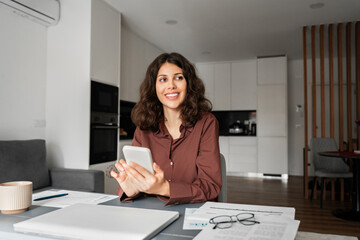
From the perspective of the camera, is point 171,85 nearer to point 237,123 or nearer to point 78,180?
point 78,180

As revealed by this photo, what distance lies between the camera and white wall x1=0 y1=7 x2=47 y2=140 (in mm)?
2916

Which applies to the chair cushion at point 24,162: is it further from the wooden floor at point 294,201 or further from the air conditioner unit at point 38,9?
the wooden floor at point 294,201

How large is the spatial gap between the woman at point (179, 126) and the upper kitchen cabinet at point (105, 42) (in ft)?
7.01

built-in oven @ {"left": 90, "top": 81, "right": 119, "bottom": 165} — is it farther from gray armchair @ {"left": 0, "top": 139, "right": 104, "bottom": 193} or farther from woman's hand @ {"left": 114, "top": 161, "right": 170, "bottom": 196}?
woman's hand @ {"left": 114, "top": 161, "right": 170, "bottom": 196}

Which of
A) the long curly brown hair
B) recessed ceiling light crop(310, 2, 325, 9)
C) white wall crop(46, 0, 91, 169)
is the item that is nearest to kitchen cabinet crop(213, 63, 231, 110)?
recessed ceiling light crop(310, 2, 325, 9)

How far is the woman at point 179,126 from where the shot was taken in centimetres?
129

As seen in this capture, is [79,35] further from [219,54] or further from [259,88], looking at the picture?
[259,88]

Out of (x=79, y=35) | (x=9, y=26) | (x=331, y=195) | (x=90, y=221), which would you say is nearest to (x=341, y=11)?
(x=331, y=195)

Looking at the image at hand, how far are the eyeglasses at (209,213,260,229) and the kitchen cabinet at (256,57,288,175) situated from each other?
5768 mm

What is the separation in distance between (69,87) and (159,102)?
2212mm

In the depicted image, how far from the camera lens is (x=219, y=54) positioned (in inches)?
247

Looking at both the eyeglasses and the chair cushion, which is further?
the chair cushion

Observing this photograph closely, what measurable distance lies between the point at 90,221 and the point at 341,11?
4319 mm

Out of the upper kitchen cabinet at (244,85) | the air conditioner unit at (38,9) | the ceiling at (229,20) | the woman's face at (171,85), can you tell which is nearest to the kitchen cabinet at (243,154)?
the upper kitchen cabinet at (244,85)
